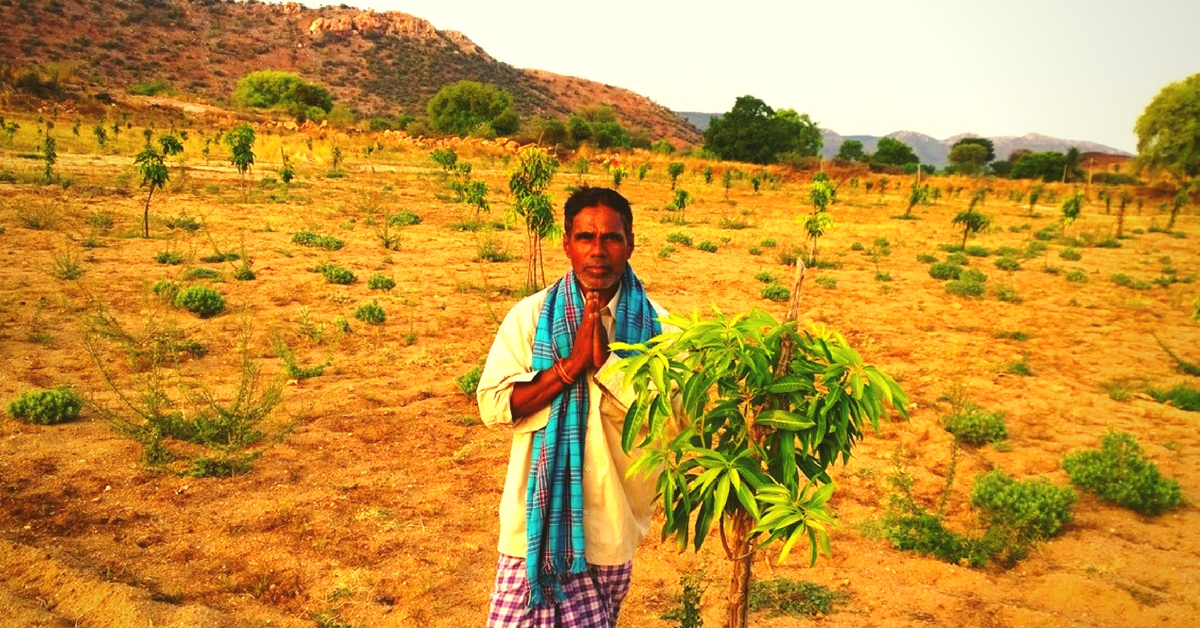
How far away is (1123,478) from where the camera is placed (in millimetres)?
4418

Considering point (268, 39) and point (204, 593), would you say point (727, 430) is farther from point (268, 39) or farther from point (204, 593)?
point (268, 39)

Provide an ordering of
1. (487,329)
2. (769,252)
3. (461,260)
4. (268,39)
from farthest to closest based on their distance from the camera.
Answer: (268,39)
(769,252)
(461,260)
(487,329)

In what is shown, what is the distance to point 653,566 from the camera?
3629 mm

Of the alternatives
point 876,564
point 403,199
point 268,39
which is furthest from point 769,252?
point 268,39

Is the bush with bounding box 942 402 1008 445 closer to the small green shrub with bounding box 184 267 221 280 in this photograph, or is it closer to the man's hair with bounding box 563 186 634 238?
the man's hair with bounding box 563 186 634 238

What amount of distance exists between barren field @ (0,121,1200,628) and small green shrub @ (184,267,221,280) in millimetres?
108

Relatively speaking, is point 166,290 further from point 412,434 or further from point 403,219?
point 403,219

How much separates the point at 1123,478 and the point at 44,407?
22.5ft

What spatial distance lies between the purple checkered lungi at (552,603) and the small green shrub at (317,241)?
373 inches

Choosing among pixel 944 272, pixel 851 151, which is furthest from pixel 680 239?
pixel 851 151

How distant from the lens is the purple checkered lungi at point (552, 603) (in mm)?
1974

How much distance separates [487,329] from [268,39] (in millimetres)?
66327

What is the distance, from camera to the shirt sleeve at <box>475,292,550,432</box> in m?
1.93

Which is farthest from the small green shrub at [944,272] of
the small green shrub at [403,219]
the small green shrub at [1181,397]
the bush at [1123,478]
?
the small green shrub at [403,219]
